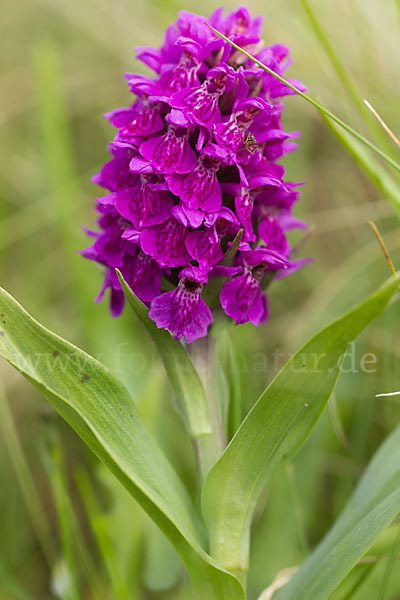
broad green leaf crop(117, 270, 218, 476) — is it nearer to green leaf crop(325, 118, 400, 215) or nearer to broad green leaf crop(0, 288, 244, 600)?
broad green leaf crop(0, 288, 244, 600)

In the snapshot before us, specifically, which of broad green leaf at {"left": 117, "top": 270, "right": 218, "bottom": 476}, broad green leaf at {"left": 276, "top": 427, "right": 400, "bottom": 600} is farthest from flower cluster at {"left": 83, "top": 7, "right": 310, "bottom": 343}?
broad green leaf at {"left": 276, "top": 427, "right": 400, "bottom": 600}

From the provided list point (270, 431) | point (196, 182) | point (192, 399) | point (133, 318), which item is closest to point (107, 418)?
point (192, 399)

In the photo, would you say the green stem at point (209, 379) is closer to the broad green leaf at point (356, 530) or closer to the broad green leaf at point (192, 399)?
the broad green leaf at point (192, 399)

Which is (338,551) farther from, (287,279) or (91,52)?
(91,52)

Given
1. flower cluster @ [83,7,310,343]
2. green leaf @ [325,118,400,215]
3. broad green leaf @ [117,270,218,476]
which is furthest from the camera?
green leaf @ [325,118,400,215]

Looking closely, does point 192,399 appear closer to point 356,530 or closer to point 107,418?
point 107,418

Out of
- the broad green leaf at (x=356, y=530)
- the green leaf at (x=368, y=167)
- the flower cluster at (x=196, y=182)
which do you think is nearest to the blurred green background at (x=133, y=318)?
the green leaf at (x=368, y=167)

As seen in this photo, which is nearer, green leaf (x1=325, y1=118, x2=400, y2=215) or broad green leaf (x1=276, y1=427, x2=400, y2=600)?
broad green leaf (x1=276, y1=427, x2=400, y2=600)
